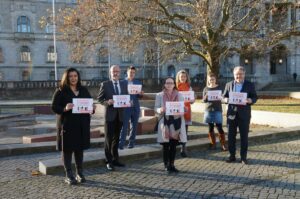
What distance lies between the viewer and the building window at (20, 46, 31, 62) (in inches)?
2516

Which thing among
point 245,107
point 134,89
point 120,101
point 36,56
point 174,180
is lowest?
point 174,180

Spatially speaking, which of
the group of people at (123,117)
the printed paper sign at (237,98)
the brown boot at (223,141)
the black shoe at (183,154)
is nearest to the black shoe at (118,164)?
the group of people at (123,117)

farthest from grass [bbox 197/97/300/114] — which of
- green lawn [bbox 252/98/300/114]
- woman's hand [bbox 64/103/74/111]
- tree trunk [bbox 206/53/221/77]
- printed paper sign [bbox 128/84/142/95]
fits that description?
woman's hand [bbox 64/103/74/111]

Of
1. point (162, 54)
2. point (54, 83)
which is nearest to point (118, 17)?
point (162, 54)

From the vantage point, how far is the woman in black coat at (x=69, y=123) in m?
7.51

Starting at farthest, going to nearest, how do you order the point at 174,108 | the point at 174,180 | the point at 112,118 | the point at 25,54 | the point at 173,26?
the point at 25,54 < the point at 173,26 < the point at 112,118 < the point at 174,108 < the point at 174,180

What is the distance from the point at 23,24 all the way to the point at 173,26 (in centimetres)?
4634

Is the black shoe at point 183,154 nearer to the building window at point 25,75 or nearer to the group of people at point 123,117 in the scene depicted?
the group of people at point 123,117

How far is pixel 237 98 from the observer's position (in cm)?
910

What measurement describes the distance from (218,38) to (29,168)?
18105 millimetres

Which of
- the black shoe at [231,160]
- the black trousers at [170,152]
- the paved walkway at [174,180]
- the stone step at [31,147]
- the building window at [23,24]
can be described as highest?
the building window at [23,24]

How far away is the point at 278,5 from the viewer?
2466cm

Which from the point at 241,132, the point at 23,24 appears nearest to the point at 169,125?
the point at 241,132

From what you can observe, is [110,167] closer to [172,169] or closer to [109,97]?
[172,169]
